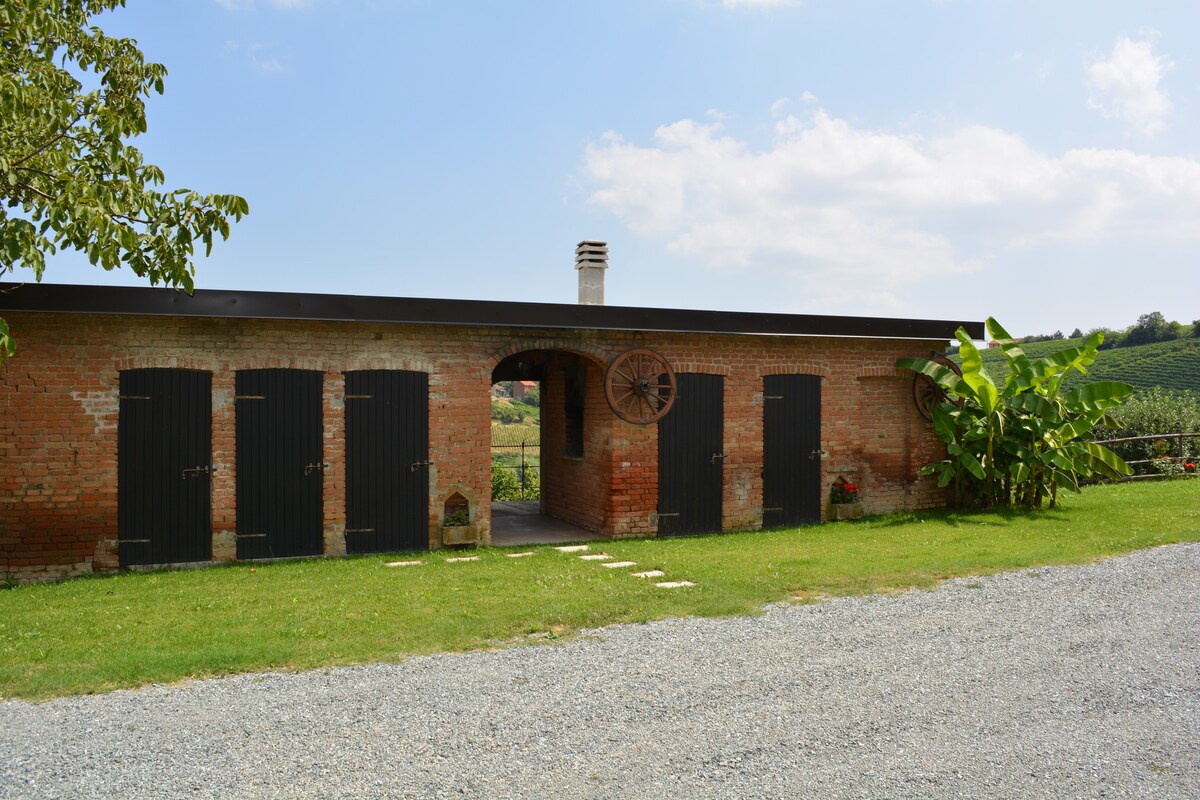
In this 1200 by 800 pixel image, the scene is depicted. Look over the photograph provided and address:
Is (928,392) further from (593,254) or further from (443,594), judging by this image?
(443,594)

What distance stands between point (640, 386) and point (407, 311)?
3332 millimetres

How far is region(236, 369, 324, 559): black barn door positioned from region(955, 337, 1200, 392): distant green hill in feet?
102

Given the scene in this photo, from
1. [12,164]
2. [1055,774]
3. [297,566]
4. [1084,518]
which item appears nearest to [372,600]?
[297,566]

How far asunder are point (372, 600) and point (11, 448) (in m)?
4.67

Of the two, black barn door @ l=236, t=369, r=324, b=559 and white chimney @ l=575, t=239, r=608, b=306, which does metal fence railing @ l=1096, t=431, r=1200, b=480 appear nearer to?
white chimney @ l=575, t=239, r=608, b=306

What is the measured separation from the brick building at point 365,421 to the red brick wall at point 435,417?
0.08 feet

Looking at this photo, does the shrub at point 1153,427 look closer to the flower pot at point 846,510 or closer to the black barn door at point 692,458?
the flower pot at point 846,510

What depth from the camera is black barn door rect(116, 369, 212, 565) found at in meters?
10.1

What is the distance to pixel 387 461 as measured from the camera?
11141mm

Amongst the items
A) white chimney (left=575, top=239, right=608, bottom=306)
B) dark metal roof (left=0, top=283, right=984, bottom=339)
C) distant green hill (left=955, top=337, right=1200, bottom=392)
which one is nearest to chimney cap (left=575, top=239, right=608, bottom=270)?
white chimney (left=575, top=239, right=608, bottom=306)

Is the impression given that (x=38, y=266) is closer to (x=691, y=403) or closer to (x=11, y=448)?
(x=11, y=448)

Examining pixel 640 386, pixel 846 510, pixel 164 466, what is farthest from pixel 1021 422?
pixel 164 466

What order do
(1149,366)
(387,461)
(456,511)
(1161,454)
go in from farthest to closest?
(1149,366) < (1161,454) < (456,511) < (387,461)

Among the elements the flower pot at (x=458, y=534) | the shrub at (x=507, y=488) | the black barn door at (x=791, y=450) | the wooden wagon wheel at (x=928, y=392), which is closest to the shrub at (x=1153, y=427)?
the wooden wagon wheel at (x=928, y=392)
